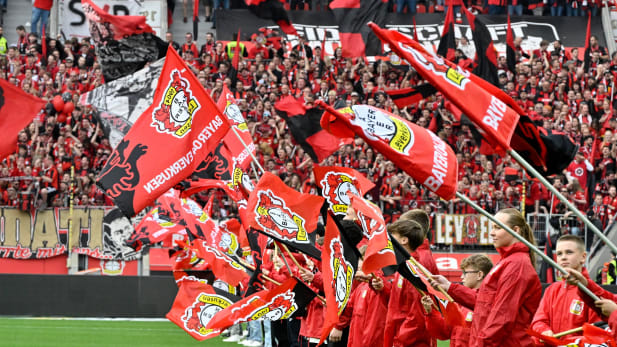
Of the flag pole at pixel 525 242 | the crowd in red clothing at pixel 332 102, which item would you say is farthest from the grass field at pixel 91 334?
the flag pole at pixel 525 242

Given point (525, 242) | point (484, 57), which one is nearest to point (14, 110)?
point (525, 242)

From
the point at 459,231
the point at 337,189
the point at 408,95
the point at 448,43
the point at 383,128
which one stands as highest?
the point at 383,128

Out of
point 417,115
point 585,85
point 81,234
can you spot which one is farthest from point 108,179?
point 585,85

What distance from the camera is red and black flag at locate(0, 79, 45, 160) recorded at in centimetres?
1171

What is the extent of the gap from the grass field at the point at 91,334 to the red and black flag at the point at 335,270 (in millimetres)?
8721

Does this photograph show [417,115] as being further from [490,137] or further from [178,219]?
[490,137]

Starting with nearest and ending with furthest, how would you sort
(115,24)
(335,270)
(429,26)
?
1. (335,270)
2. (115,24)
3. (429,26)

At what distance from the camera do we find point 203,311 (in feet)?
39.3

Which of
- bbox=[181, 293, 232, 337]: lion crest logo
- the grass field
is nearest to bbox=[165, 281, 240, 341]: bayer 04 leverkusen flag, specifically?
bbox=[181, 293, 232, 337]: lion crest logo

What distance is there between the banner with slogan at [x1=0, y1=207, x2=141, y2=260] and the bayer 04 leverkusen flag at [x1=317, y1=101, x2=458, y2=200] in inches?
657

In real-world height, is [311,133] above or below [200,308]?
above

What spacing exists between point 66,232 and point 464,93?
58.8 feet

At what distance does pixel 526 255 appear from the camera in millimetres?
6910

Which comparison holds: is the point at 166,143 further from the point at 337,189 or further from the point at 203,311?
the point at 203,311
